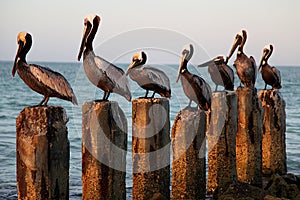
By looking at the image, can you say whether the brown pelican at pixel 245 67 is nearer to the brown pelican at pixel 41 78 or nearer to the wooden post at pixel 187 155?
the wooden post at pixel 187 155

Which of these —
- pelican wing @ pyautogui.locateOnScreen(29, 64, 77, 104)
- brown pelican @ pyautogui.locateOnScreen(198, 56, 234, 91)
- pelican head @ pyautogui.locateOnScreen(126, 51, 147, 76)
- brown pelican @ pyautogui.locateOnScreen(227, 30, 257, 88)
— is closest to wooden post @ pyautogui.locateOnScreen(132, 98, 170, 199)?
pelican wing @ pyautogui.locateOnScreen(29, 64, 77, 104)

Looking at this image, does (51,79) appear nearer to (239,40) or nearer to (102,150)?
(102,150)

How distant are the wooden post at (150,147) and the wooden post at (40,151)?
1378 mm

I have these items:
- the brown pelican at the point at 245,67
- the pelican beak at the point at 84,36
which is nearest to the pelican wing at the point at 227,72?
the brown pelican at the point at 245,67

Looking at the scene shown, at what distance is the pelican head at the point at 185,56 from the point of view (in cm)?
816

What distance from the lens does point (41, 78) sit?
6.00 metres

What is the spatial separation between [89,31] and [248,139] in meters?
3.04

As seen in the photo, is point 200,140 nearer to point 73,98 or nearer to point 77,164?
point 73,98

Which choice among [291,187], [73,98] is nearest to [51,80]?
[73,98]

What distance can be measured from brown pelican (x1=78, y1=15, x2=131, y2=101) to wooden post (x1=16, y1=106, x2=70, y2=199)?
1360 mm

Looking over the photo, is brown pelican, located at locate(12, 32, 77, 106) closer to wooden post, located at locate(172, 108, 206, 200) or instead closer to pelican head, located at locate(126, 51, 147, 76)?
wooden post, located at locate(172, 108, 206, 200)

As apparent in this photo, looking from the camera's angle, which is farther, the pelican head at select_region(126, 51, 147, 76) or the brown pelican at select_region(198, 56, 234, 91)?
the brown pelican at select_region(198, 56, 234, 91)

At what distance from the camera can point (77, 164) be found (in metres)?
12.1

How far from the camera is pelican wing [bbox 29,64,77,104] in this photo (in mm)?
6008
